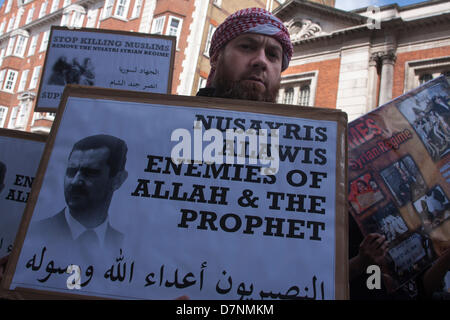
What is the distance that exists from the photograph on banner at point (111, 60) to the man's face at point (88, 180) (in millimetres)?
1728

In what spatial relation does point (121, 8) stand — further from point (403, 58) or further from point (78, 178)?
point (78, 178)

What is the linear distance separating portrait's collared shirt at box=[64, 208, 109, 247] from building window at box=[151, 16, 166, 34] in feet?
73.9

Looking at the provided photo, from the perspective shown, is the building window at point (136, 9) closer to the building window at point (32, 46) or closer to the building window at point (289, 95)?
the building window at point (289, 95)

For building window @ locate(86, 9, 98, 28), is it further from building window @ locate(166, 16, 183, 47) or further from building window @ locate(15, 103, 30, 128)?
building window @ locate(15, 103, 30, 128)

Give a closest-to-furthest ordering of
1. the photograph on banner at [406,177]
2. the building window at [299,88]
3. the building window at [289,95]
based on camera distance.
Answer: the photograph on banner at [406,177] → the building window at [299,88] → the building window at [289,95]

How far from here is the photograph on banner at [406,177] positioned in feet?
5.42

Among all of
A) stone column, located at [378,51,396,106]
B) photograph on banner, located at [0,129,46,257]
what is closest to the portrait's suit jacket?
photograph on banner, located at [0,129,46,257]

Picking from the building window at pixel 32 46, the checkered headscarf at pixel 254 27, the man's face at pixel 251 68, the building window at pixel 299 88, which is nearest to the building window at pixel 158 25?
the building window at pixel 299 88

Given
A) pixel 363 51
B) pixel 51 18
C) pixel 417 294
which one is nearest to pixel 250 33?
pixel 417 294

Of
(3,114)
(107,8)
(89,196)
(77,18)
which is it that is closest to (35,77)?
(3,114)

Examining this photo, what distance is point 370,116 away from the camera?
71.3 inches

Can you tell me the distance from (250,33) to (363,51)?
1639 centimetres

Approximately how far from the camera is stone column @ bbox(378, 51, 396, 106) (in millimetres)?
15484

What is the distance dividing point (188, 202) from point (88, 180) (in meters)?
0.44
